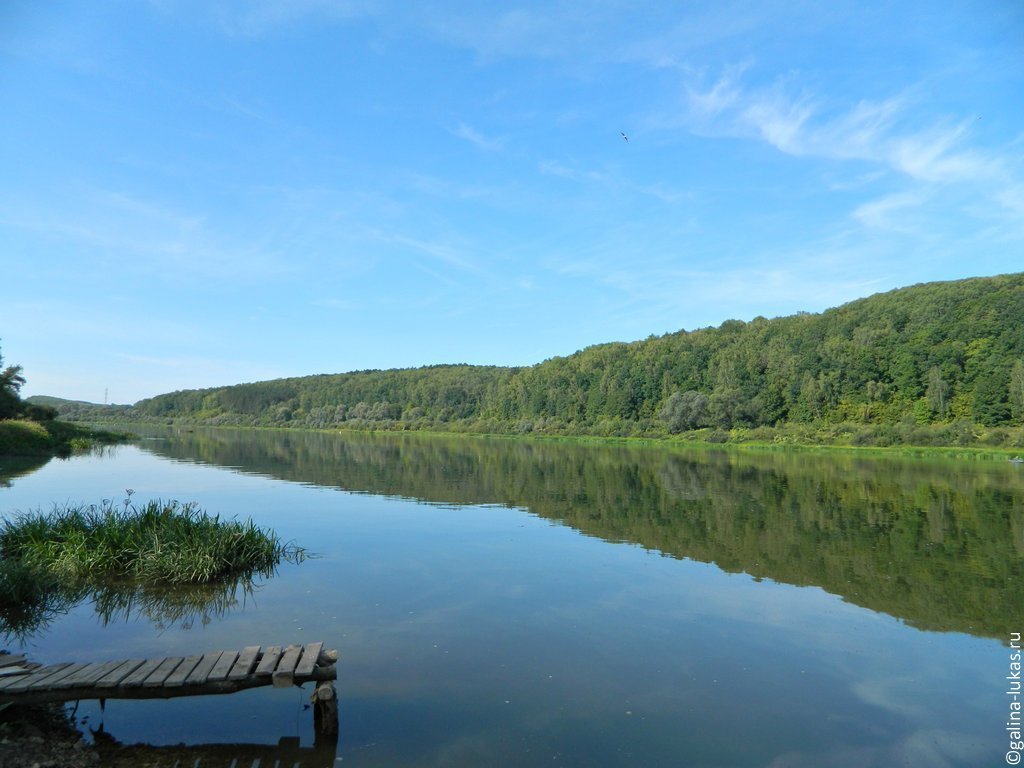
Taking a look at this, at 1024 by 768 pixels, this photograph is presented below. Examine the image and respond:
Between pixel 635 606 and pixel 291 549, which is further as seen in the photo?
pixel 291 549

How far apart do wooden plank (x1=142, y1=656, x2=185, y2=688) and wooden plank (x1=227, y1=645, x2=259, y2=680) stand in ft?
2.18

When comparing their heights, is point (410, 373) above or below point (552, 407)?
above

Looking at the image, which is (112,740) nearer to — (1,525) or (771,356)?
(1,525)

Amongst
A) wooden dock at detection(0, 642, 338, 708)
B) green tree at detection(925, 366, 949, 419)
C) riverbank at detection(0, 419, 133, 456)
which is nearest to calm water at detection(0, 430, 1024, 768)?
wooden dock at detection(0, 642, 338, 708)

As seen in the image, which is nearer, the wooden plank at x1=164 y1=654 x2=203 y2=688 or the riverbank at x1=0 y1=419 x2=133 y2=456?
the wooden plank at x1=164 y1=654 x2=203 y2=688

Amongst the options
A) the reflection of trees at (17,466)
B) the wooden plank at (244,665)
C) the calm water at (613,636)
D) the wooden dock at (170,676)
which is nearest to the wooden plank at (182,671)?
the wooden dock at (170,676)

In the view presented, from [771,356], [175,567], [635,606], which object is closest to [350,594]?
[175,567]

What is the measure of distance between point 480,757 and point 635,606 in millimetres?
6112

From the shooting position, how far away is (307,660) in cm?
724

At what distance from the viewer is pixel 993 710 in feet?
26.5

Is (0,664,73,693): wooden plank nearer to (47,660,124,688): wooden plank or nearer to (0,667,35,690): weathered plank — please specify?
(0,667,35,690): weathered plank

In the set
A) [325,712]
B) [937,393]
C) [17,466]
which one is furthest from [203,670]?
[937,393]

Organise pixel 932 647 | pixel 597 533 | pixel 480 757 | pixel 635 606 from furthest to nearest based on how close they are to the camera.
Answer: pixel 597 533
pixel 635 606
pixel 932 647
pixel 480 757

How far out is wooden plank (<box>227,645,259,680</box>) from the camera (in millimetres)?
6848
